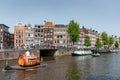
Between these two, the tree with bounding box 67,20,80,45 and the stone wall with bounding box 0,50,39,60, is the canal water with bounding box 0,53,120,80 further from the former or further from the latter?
the tree with bounding box 67,20,80,45

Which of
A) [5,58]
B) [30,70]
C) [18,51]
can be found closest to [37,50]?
[18,51]

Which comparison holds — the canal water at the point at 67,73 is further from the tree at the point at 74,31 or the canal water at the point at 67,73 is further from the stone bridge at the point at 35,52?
the tree at the point at 74,31

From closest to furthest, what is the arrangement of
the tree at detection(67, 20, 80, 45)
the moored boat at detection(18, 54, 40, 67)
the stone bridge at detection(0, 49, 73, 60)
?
the moored boat at detection(18, 54, 40, 67), the stone bridge at detection(0, 49, 73, 60), the tree at detection(67, 20, 80, 45)

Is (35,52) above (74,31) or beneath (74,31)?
beneath

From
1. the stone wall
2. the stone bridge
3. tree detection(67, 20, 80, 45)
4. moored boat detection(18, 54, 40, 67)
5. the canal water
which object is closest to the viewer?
the canal water

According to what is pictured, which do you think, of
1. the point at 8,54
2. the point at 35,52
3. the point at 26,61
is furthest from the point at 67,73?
the point at 35,52

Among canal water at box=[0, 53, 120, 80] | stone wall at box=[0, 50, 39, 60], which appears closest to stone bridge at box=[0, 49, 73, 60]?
stone wall at box=[0, 50, 39, 60]

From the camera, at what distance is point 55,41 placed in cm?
15938

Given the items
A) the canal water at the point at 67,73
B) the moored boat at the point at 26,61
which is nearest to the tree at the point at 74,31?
the canal water at the point at 67,73

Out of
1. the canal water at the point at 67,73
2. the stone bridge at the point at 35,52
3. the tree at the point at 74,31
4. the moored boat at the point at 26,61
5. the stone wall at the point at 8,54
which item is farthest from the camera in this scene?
the tree at the point at 74,31

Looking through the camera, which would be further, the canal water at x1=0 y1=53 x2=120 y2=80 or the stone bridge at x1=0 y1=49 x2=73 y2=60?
the stone bridge at x1=0 y1=49 x2=73 y2=60

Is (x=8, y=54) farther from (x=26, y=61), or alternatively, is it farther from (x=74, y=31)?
(x=74, y=31)

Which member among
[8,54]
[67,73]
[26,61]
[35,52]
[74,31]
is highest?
[74,31]

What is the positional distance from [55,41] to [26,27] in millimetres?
19545
